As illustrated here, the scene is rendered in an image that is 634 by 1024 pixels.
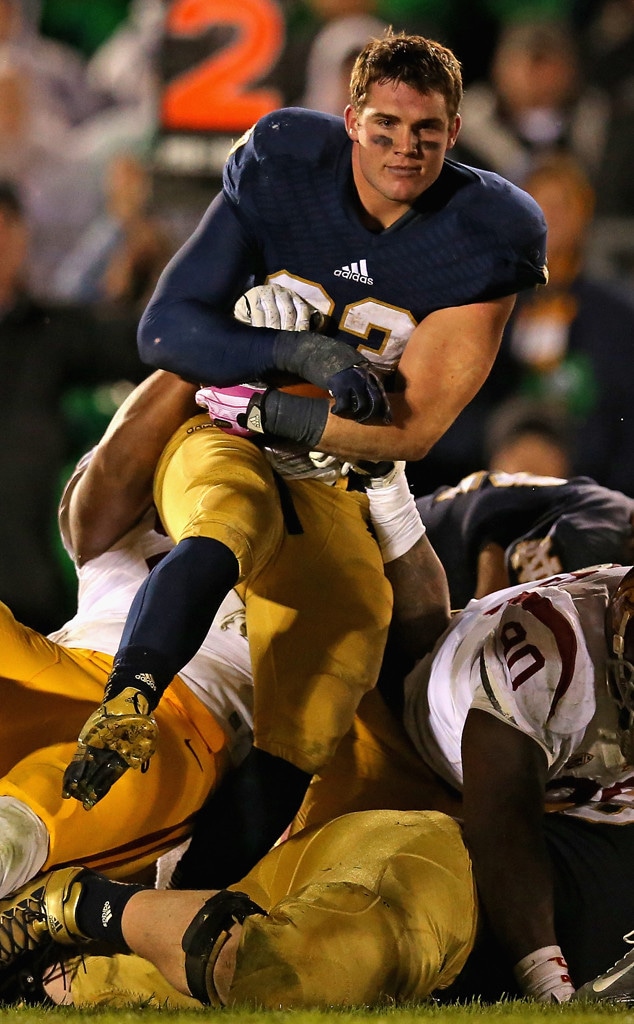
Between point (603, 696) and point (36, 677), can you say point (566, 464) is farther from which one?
point (36, 677)

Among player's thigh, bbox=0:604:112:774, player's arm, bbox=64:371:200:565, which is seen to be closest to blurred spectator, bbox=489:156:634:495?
player's arm, bbox=64:371:200:565

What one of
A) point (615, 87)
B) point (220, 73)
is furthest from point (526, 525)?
point (220, 73)

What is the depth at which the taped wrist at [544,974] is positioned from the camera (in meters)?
1.83

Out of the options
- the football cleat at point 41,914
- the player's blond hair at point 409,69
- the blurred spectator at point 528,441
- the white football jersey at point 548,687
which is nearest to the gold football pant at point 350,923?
the football cleat at point 41,914

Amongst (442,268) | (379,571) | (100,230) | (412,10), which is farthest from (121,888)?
(412,10)

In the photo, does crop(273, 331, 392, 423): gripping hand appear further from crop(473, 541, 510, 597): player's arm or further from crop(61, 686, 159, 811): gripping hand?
crop(473, 541, 510, 597): player's arm

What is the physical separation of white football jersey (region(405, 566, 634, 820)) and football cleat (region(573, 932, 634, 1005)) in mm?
360

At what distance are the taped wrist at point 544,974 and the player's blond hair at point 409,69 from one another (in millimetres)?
1326

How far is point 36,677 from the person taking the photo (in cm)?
216

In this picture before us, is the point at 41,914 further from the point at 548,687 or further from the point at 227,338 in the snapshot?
the point at 227,338

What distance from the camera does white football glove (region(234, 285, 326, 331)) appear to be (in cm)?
219

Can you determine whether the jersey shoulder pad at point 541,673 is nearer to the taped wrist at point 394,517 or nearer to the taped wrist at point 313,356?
the taped wrist at point 394,517

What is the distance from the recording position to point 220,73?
4.46 meters

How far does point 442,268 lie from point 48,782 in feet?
3.48
